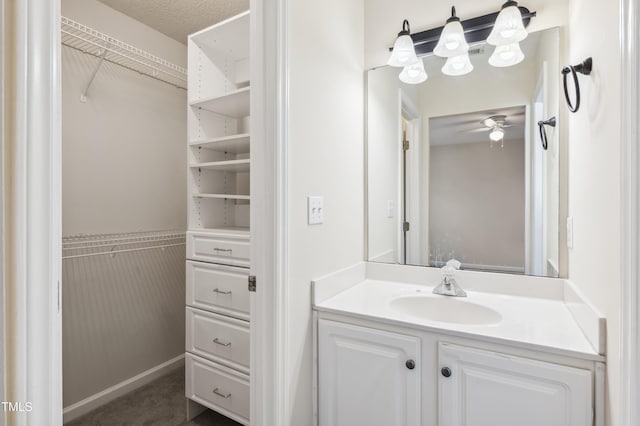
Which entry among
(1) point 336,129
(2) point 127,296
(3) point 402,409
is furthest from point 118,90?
(3) point 402,409

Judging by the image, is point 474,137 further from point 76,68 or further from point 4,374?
point 76,68

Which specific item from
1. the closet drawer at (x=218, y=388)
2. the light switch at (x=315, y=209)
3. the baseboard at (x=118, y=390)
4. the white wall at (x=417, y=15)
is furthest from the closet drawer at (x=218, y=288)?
the white wall at (x=417, y=15)

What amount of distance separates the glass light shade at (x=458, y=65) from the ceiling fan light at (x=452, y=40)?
3 cm

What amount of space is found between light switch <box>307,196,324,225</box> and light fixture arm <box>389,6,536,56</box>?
100 centimetres

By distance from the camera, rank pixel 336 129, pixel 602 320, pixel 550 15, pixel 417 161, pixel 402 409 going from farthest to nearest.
Answer: pixel 417 161 → pixel 336 129 → pixel 550 15 → pixel 402 409 → pixel 602 320

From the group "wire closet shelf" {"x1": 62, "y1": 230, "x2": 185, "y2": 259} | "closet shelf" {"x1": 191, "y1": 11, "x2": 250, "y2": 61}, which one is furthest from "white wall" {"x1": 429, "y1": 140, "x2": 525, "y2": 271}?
"wire closet shelf" {"x1": 62, "y1": 230, "x2": 185, "y2": 259}

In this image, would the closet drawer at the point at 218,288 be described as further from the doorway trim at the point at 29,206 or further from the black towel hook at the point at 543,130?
the black towel hook at the point at 543,130

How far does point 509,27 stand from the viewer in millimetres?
1415

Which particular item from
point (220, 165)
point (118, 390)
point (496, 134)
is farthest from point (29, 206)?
point (118, 390)

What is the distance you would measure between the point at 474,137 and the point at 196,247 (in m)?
1.61

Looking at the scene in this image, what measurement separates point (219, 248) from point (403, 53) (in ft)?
4.57

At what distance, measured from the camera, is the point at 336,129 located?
5.07 ft

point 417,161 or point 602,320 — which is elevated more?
point 417,161

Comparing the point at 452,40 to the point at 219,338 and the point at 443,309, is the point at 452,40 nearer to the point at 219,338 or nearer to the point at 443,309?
the point at 443,309
